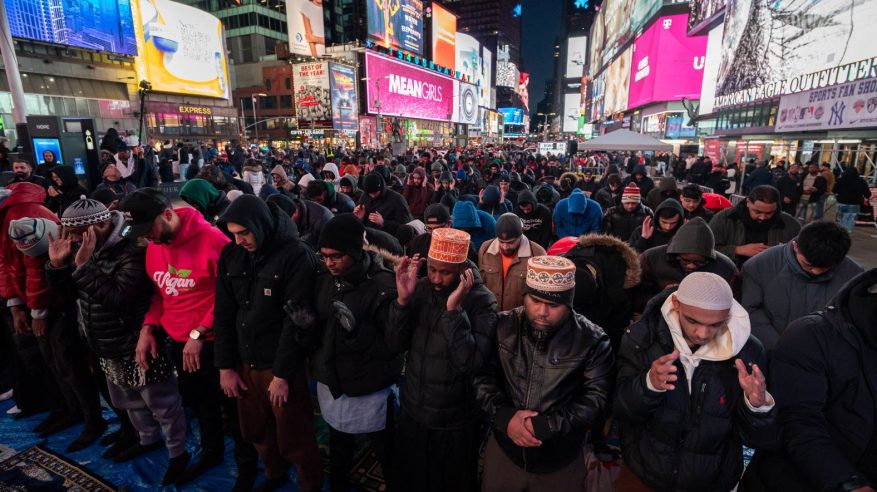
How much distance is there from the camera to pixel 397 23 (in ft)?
222

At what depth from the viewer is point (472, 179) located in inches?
484

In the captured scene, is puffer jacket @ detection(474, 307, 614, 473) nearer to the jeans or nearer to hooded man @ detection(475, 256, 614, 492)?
hooded man @ detection(475, 256, 614, 492)

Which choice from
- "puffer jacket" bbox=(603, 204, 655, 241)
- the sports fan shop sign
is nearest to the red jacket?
"puffer jacket" bbox=(603, 204, 655, 241)

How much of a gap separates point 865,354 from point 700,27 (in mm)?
43925

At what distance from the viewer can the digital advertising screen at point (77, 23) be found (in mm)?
27875

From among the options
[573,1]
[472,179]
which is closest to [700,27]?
[472,179]

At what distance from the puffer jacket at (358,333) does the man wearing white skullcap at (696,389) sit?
159cm

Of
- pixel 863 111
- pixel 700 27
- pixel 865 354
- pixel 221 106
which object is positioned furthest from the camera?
pixel 221 106

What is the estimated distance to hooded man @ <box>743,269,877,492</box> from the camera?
1916 mm

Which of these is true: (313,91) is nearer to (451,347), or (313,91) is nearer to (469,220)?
(469,220)

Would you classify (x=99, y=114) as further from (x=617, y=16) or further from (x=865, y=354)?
(x=617, y=16)

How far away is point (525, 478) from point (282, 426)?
6.15 ft

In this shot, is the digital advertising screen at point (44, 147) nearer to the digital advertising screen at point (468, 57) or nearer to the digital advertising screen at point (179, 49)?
the digital advertising screen at point (179, 49)

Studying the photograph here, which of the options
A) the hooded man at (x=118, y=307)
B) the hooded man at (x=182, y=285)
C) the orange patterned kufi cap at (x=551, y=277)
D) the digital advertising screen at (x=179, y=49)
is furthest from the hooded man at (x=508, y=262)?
the digital advertising screen at (x=179, y=49)
